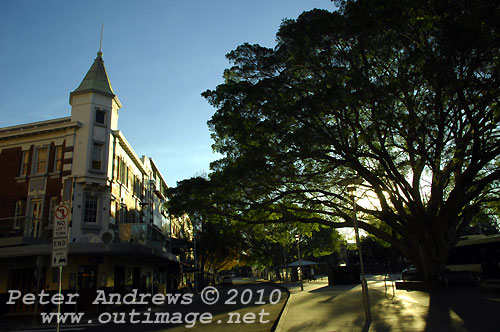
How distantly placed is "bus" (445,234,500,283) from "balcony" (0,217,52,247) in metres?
24.3

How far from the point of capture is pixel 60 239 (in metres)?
9.23

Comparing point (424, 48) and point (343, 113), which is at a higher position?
point (424, 48)

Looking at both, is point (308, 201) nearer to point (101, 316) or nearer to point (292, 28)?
point (292, 28)

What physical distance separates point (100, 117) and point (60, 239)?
17592 millimetres

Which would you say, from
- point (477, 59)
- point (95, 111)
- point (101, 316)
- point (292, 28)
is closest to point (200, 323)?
point (101, 316)

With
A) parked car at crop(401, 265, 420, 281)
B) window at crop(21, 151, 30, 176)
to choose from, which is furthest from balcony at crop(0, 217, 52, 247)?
parked car at crop(401, 265, 420, 281)

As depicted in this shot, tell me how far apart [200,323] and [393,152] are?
1542cm

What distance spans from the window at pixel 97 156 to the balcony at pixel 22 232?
4.71 m

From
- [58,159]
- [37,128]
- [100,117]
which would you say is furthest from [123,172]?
[37,128]

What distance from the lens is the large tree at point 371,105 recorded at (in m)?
14.0

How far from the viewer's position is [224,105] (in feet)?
59.6

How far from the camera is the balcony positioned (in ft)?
66.1

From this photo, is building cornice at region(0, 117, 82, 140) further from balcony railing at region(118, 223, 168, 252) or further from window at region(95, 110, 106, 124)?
balcony railing at region(118, 223, 168, 252)

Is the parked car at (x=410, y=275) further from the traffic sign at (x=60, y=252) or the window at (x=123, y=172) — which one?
the window at (x=123, y=172)
